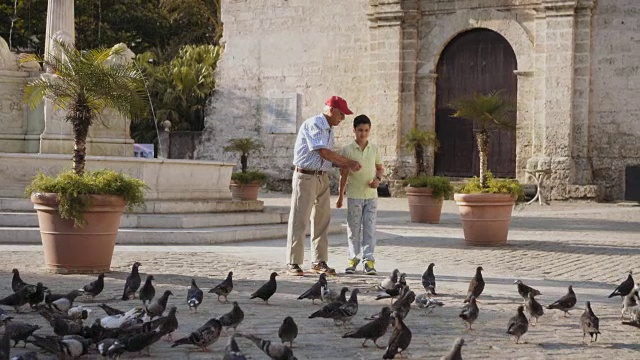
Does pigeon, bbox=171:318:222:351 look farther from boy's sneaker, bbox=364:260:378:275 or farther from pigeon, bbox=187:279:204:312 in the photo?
boy's sneaker, bbox=364:260:378:275

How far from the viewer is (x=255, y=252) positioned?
40.7 feet

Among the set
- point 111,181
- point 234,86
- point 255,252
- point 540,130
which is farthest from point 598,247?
point 234,86

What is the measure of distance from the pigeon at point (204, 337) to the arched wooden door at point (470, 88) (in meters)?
19.8

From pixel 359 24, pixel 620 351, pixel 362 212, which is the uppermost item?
pixel 359 24

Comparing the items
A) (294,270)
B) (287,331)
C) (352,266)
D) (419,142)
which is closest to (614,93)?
(419,142)

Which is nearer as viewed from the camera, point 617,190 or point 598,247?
point 598,247

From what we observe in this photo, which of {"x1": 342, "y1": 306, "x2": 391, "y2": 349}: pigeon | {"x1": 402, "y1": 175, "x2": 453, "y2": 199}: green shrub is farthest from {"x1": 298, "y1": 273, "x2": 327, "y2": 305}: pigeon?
{"x1": 402, "y1": 175, "x2": 453, "y2": 199}: green shrub

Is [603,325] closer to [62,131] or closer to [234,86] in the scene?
[62,131]

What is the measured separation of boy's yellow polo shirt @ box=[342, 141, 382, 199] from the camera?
1030 centimetres

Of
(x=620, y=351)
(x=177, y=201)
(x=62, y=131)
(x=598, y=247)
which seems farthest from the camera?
(x=62, y=131)

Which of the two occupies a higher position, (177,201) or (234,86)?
(234,86)

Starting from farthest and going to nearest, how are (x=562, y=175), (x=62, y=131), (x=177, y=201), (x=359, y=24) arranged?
(x=359, y=24) → (x=562, y=175) → (x=62, y=131) → (x=177, y=201)

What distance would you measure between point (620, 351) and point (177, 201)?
9.41 metres

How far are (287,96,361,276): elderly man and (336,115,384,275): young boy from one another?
0.26m
